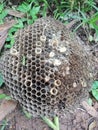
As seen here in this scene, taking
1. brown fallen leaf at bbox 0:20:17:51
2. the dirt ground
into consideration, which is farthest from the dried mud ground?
brown fallen leaf at bbox 0:20:17:51

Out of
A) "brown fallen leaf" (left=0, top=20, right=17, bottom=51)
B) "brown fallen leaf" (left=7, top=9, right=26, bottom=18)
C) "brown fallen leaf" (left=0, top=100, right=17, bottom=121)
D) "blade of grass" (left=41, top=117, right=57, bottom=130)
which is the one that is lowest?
"blade of grass" (left=41, top=117, right=57, bottom=130)

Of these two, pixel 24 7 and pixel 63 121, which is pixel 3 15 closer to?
pixel 24 7

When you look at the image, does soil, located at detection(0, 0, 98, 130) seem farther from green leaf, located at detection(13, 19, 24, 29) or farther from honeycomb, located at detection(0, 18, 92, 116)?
green leaf, located at detection(13, 19, 24, 29)

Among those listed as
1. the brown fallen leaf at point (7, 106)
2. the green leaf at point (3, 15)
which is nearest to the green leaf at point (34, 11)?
the green leaf at point (3, 15)

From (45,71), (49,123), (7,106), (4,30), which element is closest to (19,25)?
(4,30)

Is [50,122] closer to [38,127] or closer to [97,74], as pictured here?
[38,127]

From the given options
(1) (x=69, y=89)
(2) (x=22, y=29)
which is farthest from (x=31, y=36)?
(1) (x=69, y=89)
